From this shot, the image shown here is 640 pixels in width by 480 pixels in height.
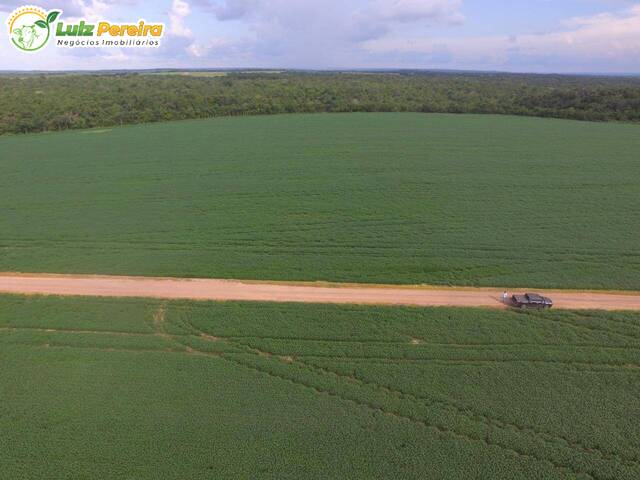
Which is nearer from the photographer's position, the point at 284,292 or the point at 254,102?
the point at 284,292

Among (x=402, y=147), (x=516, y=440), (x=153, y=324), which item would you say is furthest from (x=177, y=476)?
(x=402, y=147)

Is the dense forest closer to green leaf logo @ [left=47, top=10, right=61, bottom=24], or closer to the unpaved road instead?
green leaf logo @ [left=47, top=10, right=61, bottom=24]

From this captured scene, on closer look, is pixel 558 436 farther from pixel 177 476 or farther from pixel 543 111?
pixel 543 111

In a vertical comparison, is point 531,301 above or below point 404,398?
above

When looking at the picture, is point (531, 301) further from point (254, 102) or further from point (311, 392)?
point (254, 102)

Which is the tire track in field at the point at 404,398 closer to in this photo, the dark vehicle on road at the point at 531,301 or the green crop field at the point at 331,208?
the green crop field at the point at 331,208

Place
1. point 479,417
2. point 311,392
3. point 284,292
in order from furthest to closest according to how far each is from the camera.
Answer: point 284,292
point 311,392
point 479,417

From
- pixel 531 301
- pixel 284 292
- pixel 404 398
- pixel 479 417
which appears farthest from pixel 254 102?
pixel 479 417
